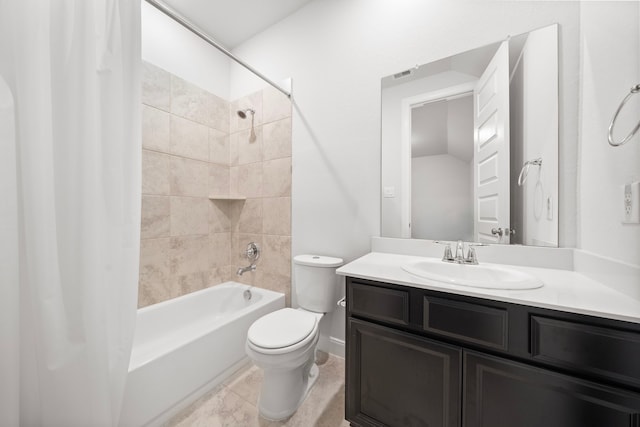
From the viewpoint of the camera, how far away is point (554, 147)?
1.13 metres

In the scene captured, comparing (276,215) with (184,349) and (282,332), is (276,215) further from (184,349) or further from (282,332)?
(184,349)

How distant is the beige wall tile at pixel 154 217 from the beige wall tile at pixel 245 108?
3.01 ft

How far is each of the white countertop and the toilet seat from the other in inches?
18.3

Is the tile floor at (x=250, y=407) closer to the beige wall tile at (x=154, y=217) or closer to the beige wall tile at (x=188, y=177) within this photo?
the beige wall tile at (x=154, y=217)

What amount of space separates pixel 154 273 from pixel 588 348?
7.50ft

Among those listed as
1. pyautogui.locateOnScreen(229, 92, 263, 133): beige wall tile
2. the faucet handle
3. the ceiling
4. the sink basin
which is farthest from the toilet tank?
the ceiling

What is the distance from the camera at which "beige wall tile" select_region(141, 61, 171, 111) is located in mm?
1715

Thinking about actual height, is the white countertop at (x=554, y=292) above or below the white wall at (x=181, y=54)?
below

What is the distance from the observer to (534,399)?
2.51ft

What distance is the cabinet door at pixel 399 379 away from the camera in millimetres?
904

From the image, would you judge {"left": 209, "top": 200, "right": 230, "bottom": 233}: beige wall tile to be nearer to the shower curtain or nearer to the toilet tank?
the toilet tank

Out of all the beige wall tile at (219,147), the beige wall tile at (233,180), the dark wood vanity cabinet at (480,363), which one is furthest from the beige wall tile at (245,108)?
the dark wood vanity cabinet at (480,363)

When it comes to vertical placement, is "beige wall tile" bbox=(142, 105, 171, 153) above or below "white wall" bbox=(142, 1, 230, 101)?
below

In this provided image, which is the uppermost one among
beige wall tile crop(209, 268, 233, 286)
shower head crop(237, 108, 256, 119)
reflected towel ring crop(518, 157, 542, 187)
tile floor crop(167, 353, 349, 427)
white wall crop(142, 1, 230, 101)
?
white wall crop(142, 1, 230, 101)
